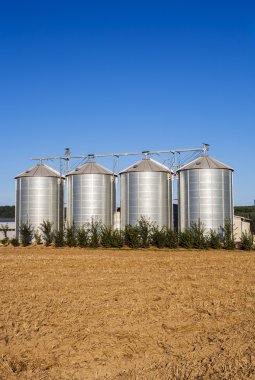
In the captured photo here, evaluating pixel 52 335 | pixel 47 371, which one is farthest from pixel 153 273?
pixel 47 371

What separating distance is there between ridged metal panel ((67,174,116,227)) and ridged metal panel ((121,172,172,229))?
1.83 meters

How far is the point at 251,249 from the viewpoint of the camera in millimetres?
36562

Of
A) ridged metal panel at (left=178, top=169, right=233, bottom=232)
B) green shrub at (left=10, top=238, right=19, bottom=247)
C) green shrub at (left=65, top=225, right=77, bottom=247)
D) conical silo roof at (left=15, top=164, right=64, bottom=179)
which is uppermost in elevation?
conical silo roof at (left=15, top=164, right=64, bottom=179)

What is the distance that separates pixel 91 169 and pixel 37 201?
6333 mm

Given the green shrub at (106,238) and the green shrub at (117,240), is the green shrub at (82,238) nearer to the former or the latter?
the green shrub at (106,238)

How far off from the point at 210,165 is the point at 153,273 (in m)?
22.7

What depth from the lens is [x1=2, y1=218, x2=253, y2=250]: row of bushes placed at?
3622 centimetres

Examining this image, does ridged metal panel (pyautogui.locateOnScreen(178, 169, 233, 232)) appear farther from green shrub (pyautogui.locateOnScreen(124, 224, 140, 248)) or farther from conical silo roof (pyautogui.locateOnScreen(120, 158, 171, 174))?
green shrub (pyautogui.locateOnScreen(124, 224, 140, 248))

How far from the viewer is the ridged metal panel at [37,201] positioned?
42.8 meters

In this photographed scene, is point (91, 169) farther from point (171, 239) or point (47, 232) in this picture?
point (171, 239)

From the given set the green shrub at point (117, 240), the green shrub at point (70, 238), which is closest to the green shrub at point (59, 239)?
the green shrub at point (70, 238)

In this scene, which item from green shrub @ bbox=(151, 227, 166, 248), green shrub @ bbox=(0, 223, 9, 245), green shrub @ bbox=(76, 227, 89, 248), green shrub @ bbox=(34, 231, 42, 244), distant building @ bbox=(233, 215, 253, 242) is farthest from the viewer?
distant building @ bbox=(233, 215, 253, 242)

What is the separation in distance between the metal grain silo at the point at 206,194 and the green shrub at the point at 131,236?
4.38m

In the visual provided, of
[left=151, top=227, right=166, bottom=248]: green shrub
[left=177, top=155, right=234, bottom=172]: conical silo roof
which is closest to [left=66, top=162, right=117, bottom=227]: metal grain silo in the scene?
[left=151, top=227, right=166, bottom=248]: green shrub
